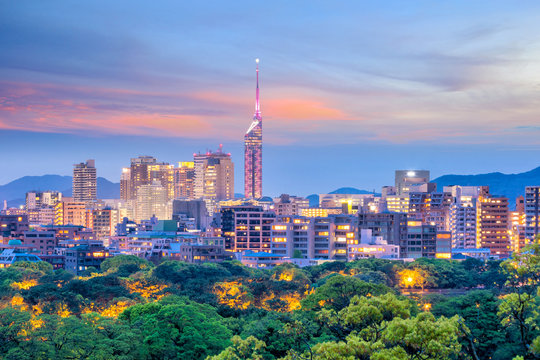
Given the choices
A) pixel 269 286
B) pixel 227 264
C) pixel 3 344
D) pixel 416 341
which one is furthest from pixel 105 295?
pixel 416 341

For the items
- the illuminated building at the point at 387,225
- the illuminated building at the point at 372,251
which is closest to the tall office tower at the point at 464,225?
the illuminated building at the point at 387,225

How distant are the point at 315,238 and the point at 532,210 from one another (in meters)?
51.6

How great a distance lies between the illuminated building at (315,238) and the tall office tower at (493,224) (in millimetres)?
59833

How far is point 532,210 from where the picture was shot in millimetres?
161500

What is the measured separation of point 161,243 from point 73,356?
341ft

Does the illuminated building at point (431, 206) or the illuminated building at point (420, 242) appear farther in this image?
the illuminated building at point (431, 206)

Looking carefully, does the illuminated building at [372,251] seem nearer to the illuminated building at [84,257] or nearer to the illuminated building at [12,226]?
the illuminated building at [84,257]

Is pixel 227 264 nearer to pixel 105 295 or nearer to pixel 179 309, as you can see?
pixel 105 295

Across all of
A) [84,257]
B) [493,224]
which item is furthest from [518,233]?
[84,257]

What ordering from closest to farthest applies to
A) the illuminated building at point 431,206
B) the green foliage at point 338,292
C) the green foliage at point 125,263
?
the green foliage at point 338,292, the green foliage at point 125,263, the illuminated building at point 431,206

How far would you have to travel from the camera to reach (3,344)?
148 feet

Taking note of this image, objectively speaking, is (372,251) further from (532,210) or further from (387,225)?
(532,210)

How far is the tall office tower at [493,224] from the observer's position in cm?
18638

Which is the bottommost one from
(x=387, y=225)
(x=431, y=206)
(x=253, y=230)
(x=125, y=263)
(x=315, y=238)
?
(x=125, y=263)
